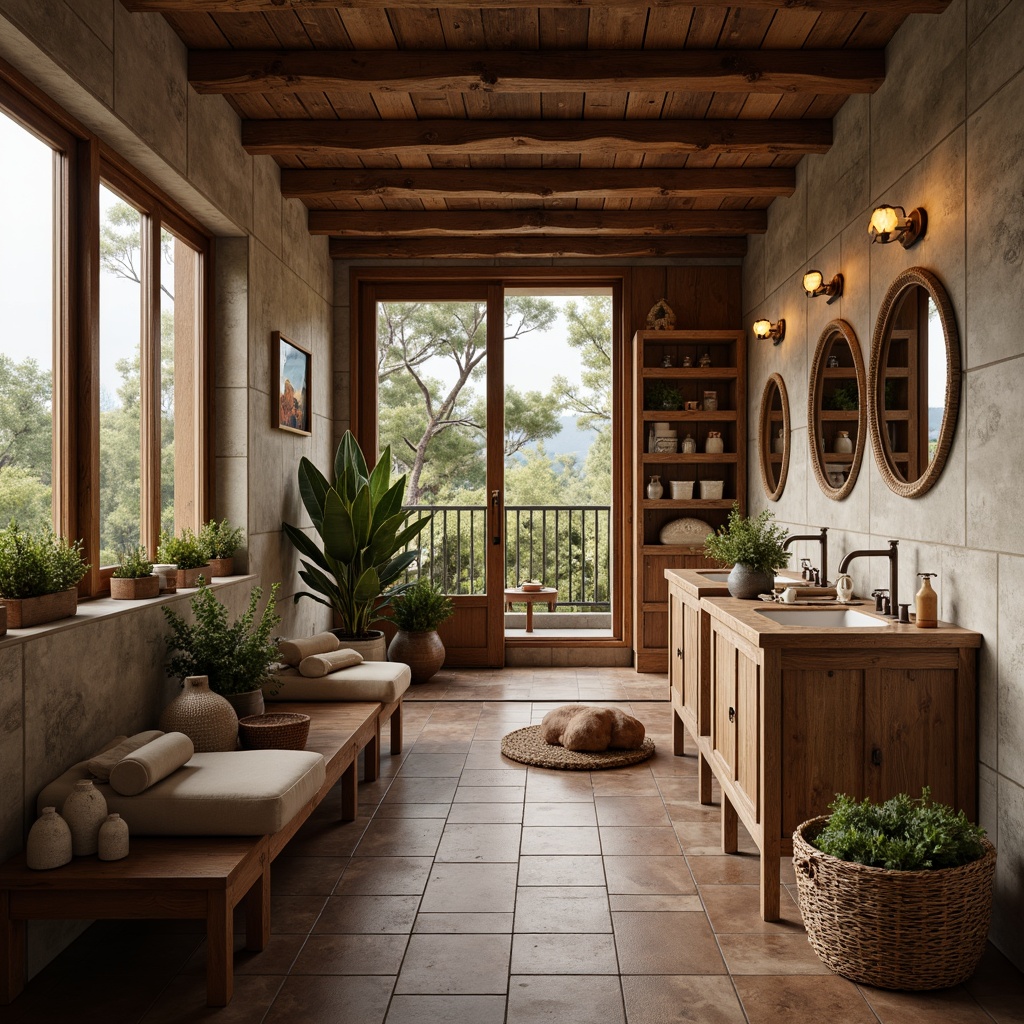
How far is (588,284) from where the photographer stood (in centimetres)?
641

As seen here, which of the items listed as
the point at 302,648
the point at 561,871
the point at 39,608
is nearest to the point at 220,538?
the point at 302,648

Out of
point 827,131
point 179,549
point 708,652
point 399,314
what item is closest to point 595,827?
point 708,652

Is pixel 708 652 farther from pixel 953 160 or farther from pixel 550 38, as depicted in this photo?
pixel 550 38

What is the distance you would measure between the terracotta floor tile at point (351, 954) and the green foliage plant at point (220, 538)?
6.38ft

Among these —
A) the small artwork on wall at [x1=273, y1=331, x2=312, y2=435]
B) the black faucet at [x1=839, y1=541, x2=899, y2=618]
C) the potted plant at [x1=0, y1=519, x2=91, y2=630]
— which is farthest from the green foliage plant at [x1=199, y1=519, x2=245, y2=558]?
the black faucet at [x1=839, y1=541, x2=899, y2=618]

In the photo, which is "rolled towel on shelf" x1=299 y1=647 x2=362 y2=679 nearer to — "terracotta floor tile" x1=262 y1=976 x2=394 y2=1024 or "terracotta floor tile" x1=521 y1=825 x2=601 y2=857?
"terracotta floor tile" x1=521 y1=825 x2=601 y2=857

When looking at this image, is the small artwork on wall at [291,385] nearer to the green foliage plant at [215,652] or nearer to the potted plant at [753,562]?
the green foliage plant at [215,652]

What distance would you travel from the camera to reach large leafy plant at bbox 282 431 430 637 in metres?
5.04

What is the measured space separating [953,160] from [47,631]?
3.10 m

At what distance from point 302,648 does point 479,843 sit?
4.47ft

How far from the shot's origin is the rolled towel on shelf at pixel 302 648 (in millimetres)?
4031

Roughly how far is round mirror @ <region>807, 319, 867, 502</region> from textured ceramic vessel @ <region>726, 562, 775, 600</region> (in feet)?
2.03

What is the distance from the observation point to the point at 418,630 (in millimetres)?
5879

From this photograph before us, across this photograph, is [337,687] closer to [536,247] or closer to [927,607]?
[927,607]
